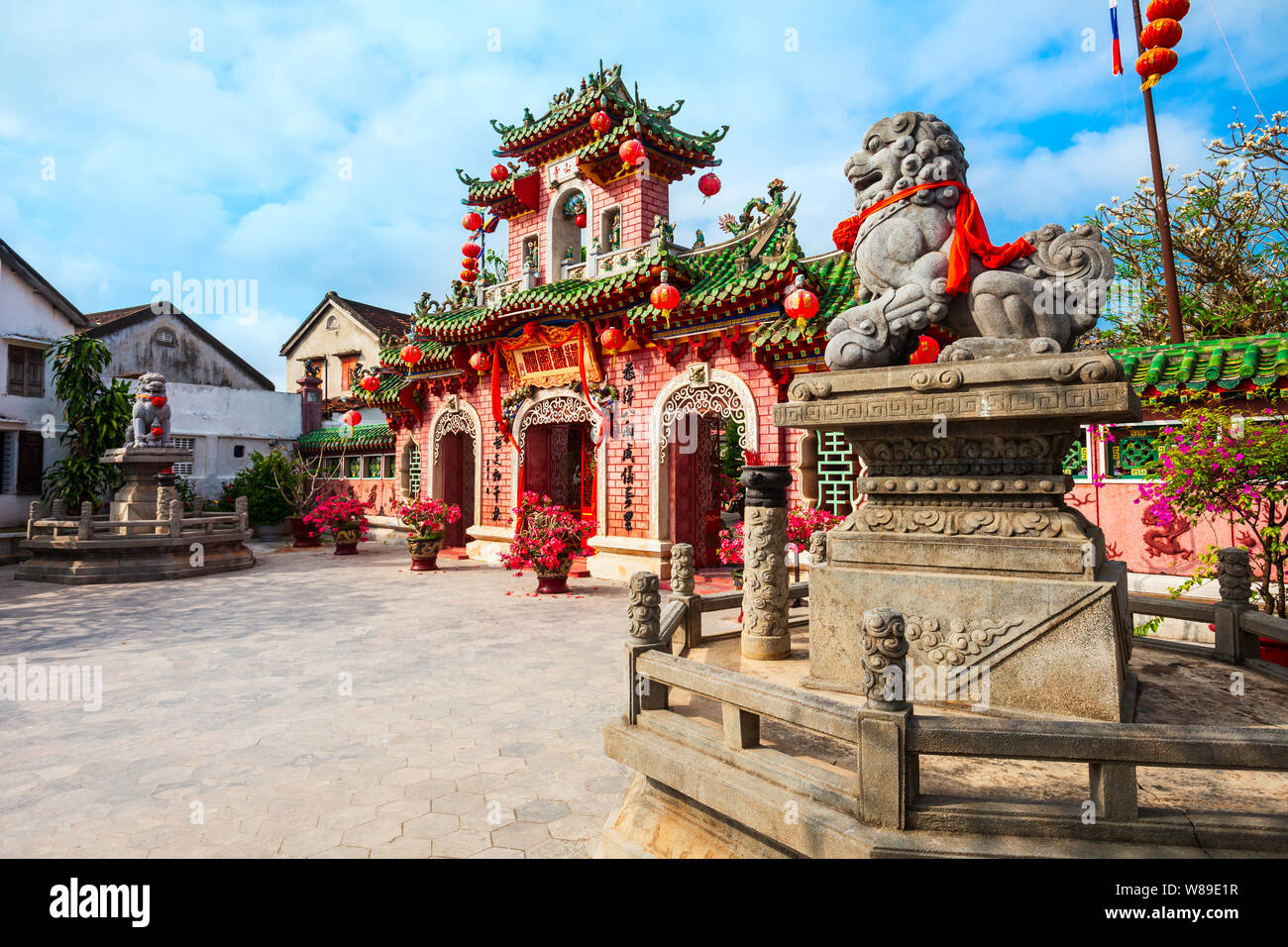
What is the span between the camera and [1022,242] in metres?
4.04

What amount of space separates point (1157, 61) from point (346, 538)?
1729 centimetres

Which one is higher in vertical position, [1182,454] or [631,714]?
[1182,454]

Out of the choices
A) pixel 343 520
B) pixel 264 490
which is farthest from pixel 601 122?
pixel 264 490

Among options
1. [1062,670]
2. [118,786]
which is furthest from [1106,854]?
[118,786]

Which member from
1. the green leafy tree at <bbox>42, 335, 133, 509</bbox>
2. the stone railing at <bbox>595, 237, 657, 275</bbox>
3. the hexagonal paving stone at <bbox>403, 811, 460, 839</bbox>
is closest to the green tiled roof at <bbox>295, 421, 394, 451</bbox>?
the green leafy tree at <bbox>42, 335, 133, 509</bbox>

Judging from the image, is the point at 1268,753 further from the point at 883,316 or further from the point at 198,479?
the point at 198,479

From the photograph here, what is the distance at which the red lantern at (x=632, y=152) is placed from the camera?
11664 mm

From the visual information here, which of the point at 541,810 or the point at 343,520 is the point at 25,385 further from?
the point at 541,810

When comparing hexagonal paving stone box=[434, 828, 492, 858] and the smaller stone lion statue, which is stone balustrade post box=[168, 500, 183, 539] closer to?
the smaller stone lion statue

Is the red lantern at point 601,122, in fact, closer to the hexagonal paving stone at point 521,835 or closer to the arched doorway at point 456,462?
the arched doorway at point 456,462

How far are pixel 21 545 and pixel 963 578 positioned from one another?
1628 centimetres

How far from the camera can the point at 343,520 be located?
16797 mm

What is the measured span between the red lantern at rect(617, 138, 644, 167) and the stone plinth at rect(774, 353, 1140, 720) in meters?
8.92

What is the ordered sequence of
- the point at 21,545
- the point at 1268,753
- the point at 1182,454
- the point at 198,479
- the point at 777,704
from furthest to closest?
the point at 198,479 < the point at 21,545 < the point at 1182,454 < the point at 777,704 < the point at 1268,753
